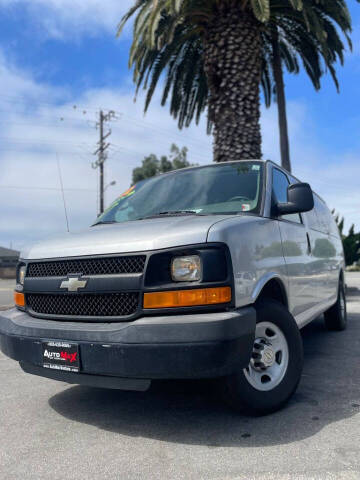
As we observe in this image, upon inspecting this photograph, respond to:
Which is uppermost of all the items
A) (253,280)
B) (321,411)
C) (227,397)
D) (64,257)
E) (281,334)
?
(64,257)

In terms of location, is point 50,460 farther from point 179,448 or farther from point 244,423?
point 244,423

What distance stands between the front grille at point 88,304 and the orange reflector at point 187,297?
0.13 meters

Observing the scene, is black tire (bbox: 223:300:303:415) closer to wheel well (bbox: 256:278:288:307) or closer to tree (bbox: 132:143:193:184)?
wheel well (bbox: 256:278:288:307)

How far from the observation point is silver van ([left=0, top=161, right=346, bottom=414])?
255 centimetres

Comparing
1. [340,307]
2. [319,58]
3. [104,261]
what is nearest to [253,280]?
[104,261]

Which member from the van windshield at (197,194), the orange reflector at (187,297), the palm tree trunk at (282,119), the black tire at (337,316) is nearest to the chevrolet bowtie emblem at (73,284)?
the orange reflector at (187,297)

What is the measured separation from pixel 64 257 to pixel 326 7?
38.6ft

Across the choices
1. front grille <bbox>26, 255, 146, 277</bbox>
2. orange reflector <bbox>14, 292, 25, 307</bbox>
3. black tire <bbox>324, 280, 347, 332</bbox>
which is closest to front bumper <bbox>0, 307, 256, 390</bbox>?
front grille <bbox>26, 255, 146, 277</bbox>

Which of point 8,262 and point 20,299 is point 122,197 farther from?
point 8,262

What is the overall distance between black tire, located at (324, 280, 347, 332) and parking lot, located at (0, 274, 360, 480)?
2340mm

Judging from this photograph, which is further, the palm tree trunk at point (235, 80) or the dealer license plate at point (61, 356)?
the palm tree trunk at point (235, 80)

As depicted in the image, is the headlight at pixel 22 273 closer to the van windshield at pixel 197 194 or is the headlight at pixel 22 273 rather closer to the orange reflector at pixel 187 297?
the van windshield at pixel 197 194

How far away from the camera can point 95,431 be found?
2.82 metres

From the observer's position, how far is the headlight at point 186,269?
8.66ft
